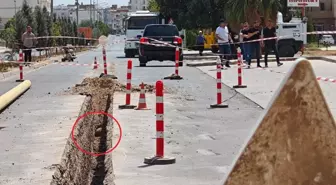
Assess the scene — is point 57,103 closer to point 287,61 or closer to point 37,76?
point 37,76

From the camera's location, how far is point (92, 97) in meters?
17.2

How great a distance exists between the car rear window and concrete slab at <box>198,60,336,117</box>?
3647mm

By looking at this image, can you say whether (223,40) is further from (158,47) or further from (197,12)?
(197,12)

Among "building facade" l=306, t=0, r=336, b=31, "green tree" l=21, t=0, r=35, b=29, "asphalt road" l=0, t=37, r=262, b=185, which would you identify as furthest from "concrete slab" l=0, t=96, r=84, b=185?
"building facade" l=306, t=0, r=336, b=31

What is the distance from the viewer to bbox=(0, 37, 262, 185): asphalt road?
7.74 metres

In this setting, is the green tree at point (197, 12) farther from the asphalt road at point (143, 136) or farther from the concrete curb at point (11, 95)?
the asphalt road at point (143, 136)

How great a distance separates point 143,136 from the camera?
1054 centimetres

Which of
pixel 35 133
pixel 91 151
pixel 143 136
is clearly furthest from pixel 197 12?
pixel 143 136

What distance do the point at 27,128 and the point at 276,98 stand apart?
865 centimetres

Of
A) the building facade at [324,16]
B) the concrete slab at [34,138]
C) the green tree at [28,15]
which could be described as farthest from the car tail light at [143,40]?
the building facade at [324,16]

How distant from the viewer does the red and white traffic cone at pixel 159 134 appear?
27.2 feet

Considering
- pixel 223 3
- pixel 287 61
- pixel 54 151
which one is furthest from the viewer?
pixel 223 3

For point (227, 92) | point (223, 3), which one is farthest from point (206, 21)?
point (227, 92)

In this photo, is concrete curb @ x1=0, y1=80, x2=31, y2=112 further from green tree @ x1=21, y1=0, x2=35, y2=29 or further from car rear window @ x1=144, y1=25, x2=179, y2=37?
green tree @ x1=21, y1=0, x2=35, y2=29
